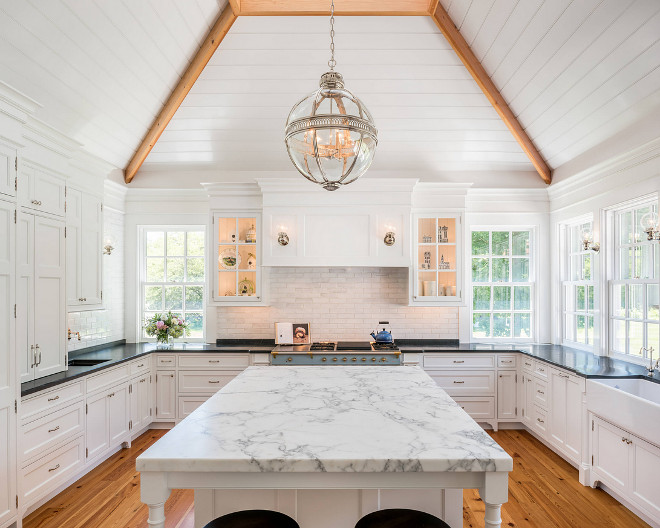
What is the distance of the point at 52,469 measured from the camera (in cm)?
331

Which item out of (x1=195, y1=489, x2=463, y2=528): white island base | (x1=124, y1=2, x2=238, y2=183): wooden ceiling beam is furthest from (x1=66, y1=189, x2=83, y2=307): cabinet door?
(x1=195, y1=489, x2=463, y2=528): white island base

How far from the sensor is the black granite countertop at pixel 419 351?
3457 millimetres

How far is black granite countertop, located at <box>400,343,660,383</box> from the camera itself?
3537 millimetres

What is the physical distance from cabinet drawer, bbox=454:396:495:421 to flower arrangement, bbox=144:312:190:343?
3.29 m

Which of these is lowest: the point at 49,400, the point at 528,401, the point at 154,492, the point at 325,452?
the point at 528,401

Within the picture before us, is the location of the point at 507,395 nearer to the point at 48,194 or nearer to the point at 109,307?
the point at 109,307

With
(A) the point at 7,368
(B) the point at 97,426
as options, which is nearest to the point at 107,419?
(B) the point at 97,426

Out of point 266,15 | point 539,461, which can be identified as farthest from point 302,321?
point 266,15

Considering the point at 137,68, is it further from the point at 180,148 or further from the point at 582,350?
the point at 582,350

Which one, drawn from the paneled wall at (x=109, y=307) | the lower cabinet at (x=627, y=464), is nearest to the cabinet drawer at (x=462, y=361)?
the lower cabinet at (x=627, y=464)

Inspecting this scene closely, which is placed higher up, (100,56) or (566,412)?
(100,56)

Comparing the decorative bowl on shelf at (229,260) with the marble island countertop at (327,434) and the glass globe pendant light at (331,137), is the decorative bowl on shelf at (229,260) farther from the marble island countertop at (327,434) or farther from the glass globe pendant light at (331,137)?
the glass globe pendant light at (331,137)

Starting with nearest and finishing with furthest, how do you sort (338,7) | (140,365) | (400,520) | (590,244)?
(400,520) < (338,7) < (590,244) < (140,365)

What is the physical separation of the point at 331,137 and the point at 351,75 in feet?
9.12
